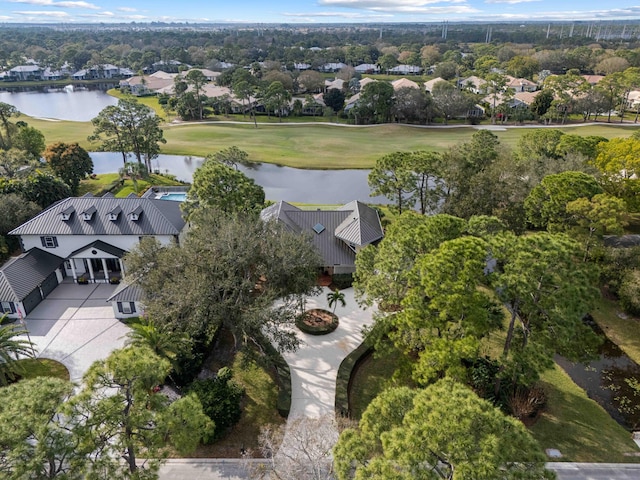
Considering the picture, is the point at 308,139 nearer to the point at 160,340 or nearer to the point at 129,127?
the point at 129,127

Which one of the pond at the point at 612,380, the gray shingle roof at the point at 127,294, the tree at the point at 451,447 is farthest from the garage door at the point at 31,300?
the pond at the point at 612,380

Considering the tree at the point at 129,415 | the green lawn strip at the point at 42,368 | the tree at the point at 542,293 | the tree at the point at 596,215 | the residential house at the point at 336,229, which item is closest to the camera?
the tree at the point at 129,415

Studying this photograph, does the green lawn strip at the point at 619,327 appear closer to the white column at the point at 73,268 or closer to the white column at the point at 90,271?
the white column at the point at 90,271

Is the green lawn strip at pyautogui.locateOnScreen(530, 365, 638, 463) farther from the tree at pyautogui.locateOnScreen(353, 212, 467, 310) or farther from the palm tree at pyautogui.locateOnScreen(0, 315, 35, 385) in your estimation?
the palm tree at pyautogui.locateOnScreen(0, 315, 35, 385)

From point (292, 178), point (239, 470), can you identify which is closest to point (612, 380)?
point (239, 470)

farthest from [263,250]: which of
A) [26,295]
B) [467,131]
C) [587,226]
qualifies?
[467,131]

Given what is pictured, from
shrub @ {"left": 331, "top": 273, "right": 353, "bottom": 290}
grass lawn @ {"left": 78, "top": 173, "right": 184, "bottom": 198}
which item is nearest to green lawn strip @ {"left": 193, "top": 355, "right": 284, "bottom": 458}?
shrub @ {"left": 331, "top": 273, "right": 353, "bottom": 290}
